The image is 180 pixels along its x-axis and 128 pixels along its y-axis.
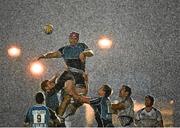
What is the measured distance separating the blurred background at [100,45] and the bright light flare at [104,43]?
12mm

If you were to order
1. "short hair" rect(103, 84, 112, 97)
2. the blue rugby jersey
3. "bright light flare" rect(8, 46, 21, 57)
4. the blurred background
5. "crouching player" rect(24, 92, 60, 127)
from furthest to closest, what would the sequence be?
"bright light flare" rect(8, 46, 21, 57) < the blurred background < the blue rugby jersey < "short hair" rect(103, 84, 112, 97) < "crouching player" rect(24, 92, 60, 127)

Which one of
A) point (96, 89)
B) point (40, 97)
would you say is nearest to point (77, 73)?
point (96, 89)

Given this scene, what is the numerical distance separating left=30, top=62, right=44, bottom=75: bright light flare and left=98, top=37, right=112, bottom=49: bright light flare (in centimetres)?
75

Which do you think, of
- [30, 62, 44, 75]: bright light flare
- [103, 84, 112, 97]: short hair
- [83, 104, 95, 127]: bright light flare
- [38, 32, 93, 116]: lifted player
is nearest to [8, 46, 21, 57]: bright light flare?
[30, 62, 44, 75]: bright light flare

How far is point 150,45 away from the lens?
208 inches

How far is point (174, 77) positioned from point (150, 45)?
1.58ft

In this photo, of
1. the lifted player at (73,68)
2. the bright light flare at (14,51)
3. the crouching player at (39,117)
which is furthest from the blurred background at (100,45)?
the crouching player at (39,117)

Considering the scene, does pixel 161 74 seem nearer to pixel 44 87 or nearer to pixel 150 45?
pixel 150 45

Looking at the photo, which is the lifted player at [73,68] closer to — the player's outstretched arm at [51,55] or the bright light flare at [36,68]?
the player's outstretched arm at [51,55]

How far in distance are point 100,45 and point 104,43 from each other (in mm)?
60

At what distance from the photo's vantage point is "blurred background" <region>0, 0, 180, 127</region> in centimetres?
515

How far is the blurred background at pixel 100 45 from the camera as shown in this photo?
5.15 m

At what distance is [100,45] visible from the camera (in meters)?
5.25

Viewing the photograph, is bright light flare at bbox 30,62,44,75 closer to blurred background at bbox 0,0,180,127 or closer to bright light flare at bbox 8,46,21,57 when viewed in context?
blurred background at bbox 0,0,180,127
